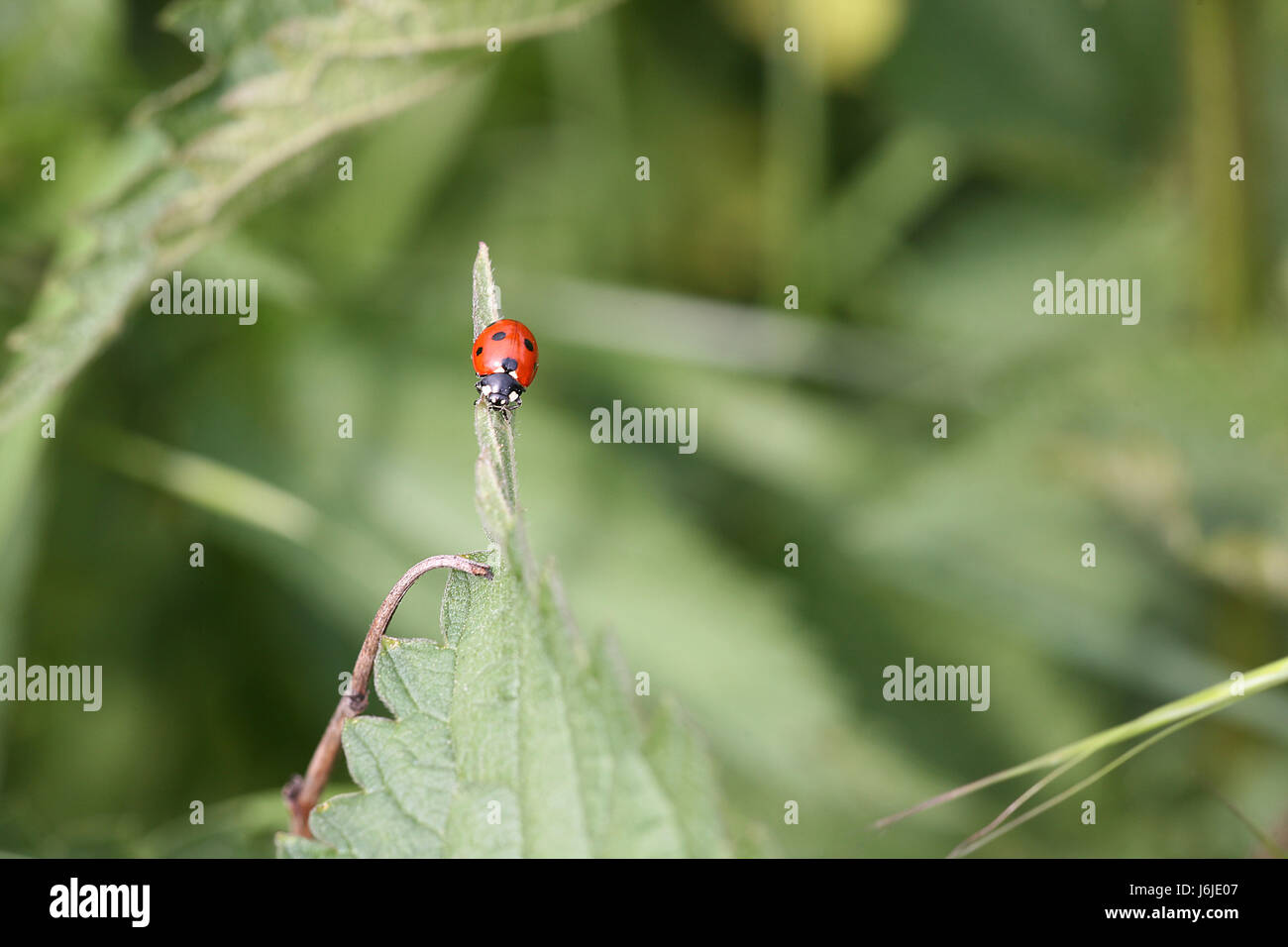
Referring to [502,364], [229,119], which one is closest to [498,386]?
[502,364]

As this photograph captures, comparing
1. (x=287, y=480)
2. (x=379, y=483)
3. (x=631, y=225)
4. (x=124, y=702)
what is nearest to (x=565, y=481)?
(x=379, y=483)

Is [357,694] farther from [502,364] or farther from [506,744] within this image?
[502,364]

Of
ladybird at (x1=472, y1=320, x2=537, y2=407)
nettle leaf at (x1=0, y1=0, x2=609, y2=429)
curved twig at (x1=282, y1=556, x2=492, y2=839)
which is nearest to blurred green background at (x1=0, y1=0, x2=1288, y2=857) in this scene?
nettle leaf at (x1=0, y1=0, x2=609, y2=429)

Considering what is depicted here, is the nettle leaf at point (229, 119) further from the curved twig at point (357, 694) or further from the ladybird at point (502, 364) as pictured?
the curved twig at point (357, 694)

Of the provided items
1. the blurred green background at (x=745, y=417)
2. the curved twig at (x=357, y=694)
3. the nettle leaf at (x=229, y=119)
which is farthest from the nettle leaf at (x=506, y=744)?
the blurred green background at (x=745, y=417)

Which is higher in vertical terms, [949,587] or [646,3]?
[646,3]
